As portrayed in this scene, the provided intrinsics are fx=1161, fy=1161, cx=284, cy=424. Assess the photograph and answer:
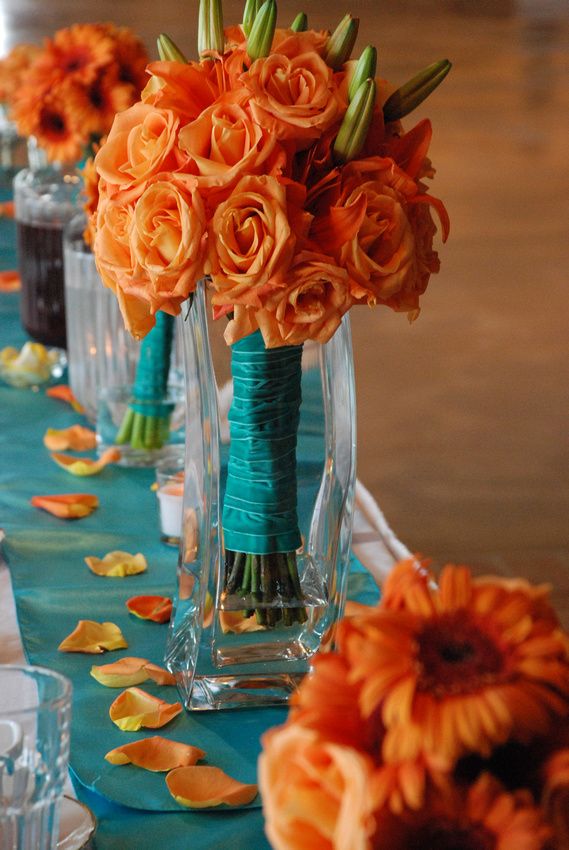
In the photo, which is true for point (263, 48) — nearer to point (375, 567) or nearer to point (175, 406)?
point (375, 567)

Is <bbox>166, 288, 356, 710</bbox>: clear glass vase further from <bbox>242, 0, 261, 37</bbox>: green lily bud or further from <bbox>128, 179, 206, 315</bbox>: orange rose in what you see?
<bbox>242, 0, 261, 37</bbox>: green lily bud

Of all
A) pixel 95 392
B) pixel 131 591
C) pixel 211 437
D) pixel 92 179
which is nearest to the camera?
pixel 211 437

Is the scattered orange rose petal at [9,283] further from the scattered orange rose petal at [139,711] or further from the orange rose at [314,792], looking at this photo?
the orange rose at [314,792]

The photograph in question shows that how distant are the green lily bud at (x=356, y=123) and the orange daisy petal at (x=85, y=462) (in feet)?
2.32

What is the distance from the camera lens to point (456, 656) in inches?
16.7

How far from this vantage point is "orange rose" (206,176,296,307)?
2.43ft

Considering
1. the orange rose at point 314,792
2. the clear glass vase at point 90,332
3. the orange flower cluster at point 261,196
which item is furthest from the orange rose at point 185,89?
the clear glass vase at point 90,332

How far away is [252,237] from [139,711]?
0.38m

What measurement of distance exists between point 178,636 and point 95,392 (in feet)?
2.16

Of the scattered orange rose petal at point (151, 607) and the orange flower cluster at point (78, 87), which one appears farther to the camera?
the orange flower cluster at point (78, 87)

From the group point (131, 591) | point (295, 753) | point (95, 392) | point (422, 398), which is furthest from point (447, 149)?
point (295, 753)

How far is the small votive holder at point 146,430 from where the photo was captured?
1.42 meters

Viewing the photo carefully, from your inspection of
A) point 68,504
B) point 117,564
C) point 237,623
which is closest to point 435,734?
point 237,623

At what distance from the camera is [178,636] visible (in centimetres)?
96
